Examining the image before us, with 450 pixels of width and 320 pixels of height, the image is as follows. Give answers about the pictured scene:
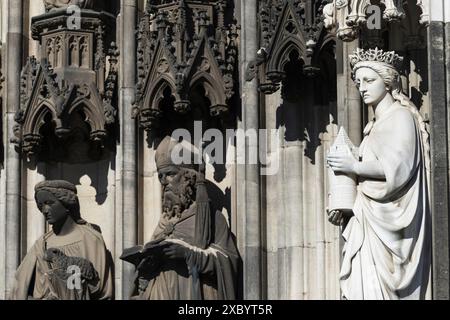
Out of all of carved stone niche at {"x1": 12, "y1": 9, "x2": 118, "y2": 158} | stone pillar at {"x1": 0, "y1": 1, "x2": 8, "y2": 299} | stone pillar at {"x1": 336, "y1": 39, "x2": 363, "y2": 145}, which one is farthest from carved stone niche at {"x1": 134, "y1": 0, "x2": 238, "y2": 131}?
stone pillar at {"x1": 336, "y1": 39, "x2": 363, "y2": 145}

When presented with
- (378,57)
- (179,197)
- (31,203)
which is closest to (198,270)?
(179,197)

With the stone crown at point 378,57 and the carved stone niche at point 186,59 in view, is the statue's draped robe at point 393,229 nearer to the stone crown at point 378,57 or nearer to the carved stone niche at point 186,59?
the stone crown at point 378,57

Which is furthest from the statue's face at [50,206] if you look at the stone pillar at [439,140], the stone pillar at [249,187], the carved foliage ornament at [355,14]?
the stone pillar at [439,140]

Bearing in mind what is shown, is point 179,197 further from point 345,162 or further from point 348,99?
point 345,162

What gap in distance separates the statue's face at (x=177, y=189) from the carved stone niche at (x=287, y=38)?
3.17 feet

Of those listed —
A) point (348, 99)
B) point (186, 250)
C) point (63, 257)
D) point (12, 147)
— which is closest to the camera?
point (348, 99)

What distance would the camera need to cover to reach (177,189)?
24344 millimetres

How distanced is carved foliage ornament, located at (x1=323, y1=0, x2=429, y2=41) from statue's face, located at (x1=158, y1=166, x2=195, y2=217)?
2.03 meters

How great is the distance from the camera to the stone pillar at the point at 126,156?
80.6ft

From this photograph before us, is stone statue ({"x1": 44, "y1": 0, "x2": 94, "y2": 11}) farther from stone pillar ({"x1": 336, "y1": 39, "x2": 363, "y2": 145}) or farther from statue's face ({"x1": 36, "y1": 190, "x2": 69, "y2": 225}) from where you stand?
stone pillar ({"x1": 336, "y1": 39, "x2": 363, "y2": 145})

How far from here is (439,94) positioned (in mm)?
22203

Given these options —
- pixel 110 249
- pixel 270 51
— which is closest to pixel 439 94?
pixel 270 51

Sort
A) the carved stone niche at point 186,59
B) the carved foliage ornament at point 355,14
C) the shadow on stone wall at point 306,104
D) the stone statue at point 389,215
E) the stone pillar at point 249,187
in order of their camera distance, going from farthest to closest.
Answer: the carved stone niche at point 186,59 → the shadow on stone wall at point 306,104 → the stone pillar at point 249,187 → the carved foliage ornament at point 355,14 → the stone statue at point 389,215

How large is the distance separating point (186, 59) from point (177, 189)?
1037mm
